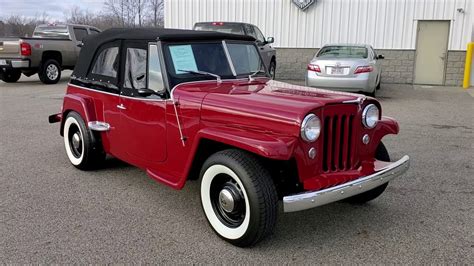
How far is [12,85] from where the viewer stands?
46.0 ft

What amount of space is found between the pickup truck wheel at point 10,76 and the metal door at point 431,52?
43.0ft

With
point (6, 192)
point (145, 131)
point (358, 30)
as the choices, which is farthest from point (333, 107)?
point (358, 30)

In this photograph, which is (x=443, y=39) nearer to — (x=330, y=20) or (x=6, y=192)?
(x=330, y=20)

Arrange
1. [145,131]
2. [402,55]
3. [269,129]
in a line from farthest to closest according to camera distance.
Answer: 1. [402,55]
2. [145,131]
3. [269,129]

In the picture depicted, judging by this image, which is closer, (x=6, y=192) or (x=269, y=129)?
(x=269, y=129)

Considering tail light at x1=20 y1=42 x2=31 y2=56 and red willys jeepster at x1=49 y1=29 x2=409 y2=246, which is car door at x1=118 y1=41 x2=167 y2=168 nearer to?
red willys jeepster at x1=49 y1=29 x2=409 y2=246

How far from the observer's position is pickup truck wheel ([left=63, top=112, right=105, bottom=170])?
16.2 ft

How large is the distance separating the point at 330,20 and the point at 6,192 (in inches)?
503

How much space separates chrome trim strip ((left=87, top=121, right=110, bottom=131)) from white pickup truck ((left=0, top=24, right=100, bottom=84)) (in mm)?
9734

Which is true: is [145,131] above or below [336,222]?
above

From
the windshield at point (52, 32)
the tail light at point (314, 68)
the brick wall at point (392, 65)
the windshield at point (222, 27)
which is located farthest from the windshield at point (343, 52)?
the windshield at point (52, 32)

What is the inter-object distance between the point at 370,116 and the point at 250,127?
1.05 m

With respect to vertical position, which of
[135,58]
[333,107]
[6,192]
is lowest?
[6,192]

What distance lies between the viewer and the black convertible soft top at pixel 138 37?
4.14m
